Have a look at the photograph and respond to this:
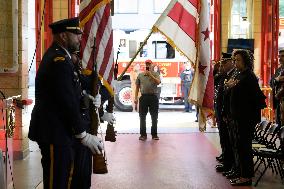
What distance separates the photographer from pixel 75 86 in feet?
13.7

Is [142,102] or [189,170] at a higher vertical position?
[142,102]

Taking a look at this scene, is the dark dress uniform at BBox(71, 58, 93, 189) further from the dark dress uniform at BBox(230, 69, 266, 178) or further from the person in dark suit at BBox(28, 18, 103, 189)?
the dark dress uniform at BBox(230, 69, 266, 178)

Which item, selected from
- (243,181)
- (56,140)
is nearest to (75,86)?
(56,140)

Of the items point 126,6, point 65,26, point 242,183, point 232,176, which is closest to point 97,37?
point 65,26

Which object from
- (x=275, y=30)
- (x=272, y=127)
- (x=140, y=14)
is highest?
(x=140, y=14)

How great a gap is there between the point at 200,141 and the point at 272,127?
3355 millimetres

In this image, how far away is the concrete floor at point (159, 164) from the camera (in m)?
6.99

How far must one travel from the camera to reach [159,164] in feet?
27.6

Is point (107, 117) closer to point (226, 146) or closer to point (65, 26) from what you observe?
point (65, 26)

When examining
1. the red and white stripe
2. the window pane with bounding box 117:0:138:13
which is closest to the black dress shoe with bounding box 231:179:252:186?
the red and white stripe

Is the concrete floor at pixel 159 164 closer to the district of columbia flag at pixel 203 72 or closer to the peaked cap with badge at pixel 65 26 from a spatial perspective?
the district of columbia flag at pixel 203 72

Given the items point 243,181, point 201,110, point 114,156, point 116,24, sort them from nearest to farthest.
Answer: point 201,110 → point 243,181 → point 114,156 → point 116,24

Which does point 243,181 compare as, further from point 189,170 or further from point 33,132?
point 33,132

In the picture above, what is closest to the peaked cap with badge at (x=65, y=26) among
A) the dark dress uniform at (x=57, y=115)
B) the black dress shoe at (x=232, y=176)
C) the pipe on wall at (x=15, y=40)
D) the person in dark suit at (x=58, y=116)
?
the person in dark suit at (x=58, y=116)
